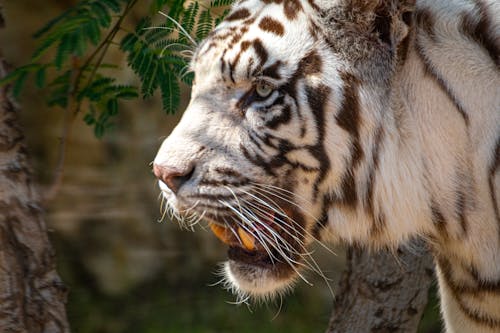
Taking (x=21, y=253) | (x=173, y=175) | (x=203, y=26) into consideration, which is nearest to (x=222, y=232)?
(x=173, y=175)

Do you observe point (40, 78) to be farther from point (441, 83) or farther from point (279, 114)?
point (441, 83)

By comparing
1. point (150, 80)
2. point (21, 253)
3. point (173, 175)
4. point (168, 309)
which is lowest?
point (168, 309)

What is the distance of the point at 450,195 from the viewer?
256cm

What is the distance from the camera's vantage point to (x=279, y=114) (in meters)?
2.55

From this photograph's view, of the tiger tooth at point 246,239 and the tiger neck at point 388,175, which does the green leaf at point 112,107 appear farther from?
the tiger neck at point 388,175

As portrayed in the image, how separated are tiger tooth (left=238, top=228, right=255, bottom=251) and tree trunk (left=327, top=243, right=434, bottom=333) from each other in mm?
1050

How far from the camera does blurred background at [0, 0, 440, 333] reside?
5219 millimetres

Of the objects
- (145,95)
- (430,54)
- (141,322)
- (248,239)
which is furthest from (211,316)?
(430,54)

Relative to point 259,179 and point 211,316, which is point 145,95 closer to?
point 259,179

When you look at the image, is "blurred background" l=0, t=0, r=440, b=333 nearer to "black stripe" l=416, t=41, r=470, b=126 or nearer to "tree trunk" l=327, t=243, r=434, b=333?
"tree trunk" l=327, t=243, r=434, b=333

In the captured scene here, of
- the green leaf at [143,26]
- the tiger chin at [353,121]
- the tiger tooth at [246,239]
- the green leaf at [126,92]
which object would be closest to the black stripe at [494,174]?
the tiger chin at [353,121]

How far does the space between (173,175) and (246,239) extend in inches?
13.7

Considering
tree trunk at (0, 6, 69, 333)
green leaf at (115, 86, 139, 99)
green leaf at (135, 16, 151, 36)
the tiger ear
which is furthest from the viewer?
green leaf at (115, 86, 139, 99)

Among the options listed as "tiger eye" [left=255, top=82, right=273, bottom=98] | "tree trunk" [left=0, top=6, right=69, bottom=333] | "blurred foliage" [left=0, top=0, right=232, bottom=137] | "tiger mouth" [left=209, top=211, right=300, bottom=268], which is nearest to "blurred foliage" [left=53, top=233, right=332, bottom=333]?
"blurred foliage" [left=0, top=0, right=232, bottom=137]
